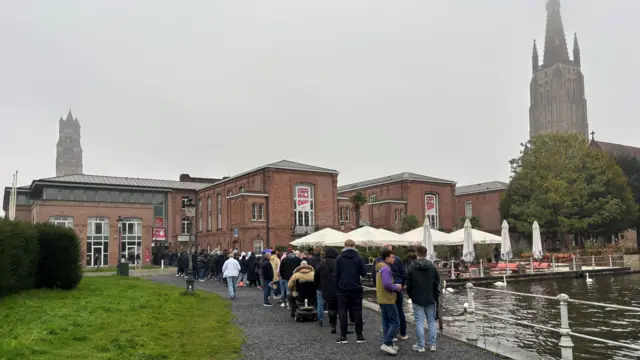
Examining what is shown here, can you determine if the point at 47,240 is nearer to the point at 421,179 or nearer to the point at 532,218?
the point at 532,218

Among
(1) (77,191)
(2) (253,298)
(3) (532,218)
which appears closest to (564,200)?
(3) (532,218)

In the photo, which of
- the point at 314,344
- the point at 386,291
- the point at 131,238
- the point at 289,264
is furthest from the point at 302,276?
the point at 131,238

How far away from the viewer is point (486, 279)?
24875mm

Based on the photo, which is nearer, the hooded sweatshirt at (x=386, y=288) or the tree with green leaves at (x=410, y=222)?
the hooded sweatshirt at (x=386, y=288)

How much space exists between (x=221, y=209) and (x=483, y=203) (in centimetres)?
3189

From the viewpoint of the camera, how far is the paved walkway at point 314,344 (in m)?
8.08

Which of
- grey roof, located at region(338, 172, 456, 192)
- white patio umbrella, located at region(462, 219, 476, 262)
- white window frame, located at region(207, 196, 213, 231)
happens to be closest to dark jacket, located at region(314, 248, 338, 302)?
white patio umbrella, located at region(462, 219, 476, 262)

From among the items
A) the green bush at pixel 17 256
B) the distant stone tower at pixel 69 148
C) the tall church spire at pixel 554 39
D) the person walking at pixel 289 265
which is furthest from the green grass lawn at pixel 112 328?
the distant stone tower at pixel 69 148

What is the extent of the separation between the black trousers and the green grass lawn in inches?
73.9

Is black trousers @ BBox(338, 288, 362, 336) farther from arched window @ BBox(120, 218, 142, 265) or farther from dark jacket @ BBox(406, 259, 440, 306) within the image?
arched window @ BBox(120, 218, 142, 265)

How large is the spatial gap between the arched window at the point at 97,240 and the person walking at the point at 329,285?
4183cm

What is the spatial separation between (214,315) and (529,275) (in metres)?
18.8

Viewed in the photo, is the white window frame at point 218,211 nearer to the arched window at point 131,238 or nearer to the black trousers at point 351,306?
the arched window at point 131,238

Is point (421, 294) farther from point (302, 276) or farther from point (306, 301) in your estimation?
point (306, 301)
